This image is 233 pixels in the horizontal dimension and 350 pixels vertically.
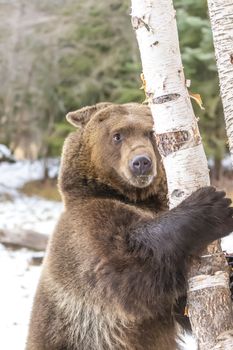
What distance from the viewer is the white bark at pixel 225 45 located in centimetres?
318

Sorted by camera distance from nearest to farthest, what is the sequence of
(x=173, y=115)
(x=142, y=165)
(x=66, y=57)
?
(x=173, y=115)
(x=142, y=165)
(x=66, y=57)

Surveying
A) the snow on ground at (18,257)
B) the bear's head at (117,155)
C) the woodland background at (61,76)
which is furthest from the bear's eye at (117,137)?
the woodland background at (61,76)

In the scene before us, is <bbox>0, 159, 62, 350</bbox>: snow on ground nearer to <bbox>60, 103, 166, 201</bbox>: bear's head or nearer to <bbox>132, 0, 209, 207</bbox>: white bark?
<bbox>60, 103, 166, 201</bbox>: bear's head

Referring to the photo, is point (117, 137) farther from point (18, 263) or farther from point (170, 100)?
point (18, 263)

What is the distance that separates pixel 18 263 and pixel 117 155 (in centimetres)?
572

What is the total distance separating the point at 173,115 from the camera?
124 inches

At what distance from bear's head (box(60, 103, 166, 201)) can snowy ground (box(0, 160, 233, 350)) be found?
1.33 metres

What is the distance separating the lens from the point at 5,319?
270 inches

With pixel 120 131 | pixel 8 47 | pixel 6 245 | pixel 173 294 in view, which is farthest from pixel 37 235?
pixel 8 47

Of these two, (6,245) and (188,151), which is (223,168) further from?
(188,151)

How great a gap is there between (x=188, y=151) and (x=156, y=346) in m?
1.20

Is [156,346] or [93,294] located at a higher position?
[93,294]

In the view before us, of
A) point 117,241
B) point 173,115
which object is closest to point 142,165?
point 117,241

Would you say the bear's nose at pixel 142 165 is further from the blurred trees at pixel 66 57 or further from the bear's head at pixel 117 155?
the blurred trees at pixel 66 57
